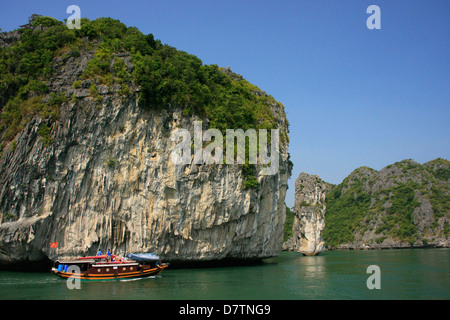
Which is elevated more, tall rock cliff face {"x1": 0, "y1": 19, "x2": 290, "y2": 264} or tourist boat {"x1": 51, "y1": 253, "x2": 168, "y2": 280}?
tall rock cliff face {"x1": 0, "y1": 19, "x2": 290, "y2": 264}

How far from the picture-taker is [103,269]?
23.6 meters

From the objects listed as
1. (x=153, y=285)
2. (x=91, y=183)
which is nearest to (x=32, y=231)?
(x=91, y=183)

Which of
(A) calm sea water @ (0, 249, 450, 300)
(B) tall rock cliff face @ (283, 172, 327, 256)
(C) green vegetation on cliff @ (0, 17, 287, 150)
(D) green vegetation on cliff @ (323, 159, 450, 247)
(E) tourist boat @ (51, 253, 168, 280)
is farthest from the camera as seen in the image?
(D) green vegetation on cliff @ (323, 159, 450, 247)

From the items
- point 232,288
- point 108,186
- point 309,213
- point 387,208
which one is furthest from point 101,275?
point 387,208

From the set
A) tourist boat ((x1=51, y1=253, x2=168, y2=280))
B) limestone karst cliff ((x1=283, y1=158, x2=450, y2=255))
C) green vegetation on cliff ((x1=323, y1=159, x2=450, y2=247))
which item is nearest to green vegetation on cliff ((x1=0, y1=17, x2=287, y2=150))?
tourist boat ((x1=51, y1=253, x2=168, y2=280))

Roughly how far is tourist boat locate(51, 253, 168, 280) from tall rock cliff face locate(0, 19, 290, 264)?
388cm

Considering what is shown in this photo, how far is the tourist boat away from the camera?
23.4m

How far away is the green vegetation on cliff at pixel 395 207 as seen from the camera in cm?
8738

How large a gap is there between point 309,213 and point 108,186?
40043 millimetres

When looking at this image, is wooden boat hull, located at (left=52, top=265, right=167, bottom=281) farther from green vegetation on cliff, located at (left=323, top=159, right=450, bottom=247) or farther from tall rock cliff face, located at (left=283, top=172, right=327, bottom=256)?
green vegetation on cliff, located at (left=323, top=159, right=450, bottom=247)

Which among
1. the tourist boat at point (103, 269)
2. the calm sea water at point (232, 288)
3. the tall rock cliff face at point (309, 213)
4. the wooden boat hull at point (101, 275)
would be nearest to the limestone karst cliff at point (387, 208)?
the tall rock cliff face at point (309, 213)

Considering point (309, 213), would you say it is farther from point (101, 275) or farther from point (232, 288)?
point (101, 275)
